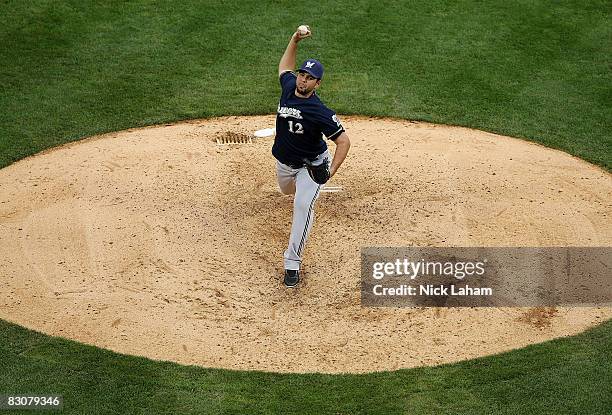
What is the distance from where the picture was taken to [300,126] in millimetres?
9805

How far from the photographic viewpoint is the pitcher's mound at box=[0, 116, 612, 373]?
9438 millimetres

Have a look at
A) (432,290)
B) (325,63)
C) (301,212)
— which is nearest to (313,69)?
(301,212)

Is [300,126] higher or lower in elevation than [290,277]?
higher

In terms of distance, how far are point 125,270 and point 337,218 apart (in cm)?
248

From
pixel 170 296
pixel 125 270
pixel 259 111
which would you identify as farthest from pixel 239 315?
pixel 259 111

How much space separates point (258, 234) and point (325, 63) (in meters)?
4.53

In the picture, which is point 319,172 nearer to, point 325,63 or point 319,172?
point 319,172

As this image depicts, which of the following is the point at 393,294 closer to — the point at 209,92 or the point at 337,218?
the point at 337,218

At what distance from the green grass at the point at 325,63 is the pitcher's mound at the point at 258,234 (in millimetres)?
482

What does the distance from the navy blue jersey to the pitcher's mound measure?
124 centimetres

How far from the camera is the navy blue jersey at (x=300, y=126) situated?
9711mm

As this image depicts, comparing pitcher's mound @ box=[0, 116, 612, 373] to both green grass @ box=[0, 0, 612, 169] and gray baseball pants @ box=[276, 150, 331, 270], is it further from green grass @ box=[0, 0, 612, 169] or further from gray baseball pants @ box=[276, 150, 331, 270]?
green grass @ box=[0, 0, 612, 169]

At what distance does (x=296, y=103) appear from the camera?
384 inches

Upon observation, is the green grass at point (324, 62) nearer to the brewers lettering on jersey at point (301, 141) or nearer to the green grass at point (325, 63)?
the green grass at point (325, 63)
